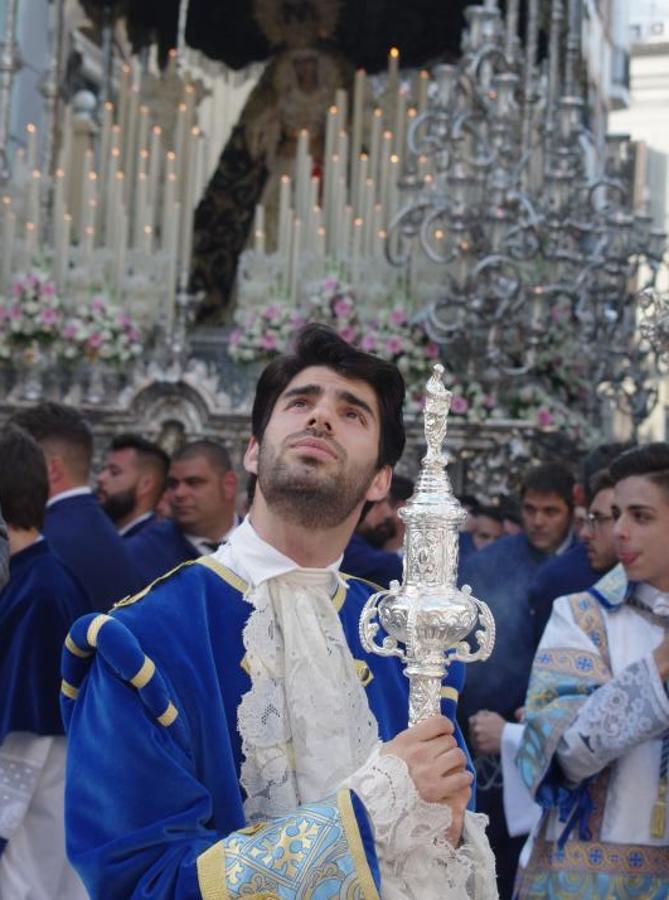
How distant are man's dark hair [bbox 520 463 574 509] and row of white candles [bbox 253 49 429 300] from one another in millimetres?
4907

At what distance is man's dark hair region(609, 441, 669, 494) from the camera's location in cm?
399

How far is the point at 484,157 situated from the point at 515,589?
485cm

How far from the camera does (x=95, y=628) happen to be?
2455mm

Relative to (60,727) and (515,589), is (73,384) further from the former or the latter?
(60,727)

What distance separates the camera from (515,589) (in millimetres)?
5723

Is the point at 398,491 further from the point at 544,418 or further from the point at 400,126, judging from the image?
the point at 400,126

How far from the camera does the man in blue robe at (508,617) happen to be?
5477 millimetres

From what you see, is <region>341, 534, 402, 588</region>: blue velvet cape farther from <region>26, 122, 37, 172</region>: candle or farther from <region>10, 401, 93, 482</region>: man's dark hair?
<region>26, 122, 37, 172</region>: candle

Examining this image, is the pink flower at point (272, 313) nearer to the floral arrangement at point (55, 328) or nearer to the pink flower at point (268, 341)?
the pink flower at point (268, 341)

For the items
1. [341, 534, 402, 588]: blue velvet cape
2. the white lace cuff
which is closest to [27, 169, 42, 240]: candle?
[341, 534, 402, 588]: blue velvet cape

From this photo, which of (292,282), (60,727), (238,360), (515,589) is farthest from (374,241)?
(60,727)

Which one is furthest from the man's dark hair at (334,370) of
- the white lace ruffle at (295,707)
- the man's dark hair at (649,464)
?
the man's dark hair at (649,464)

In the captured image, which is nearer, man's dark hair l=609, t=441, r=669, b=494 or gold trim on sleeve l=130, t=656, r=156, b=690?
gold trim on sleeve l=130, t=656, r=156, b=690

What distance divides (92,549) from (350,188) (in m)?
7.78
